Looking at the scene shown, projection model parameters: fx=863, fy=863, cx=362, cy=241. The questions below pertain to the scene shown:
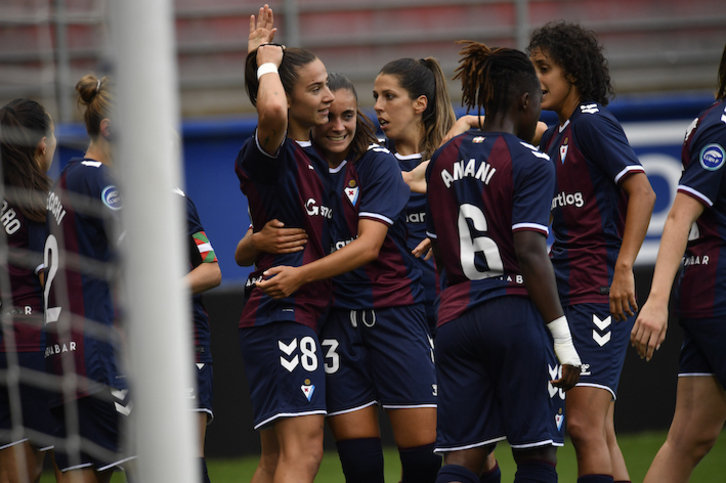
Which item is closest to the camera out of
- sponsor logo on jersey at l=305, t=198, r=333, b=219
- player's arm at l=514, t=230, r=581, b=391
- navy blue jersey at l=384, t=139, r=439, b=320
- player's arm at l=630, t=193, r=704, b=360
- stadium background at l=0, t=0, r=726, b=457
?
player's arm at l=514, t=230, r=581, b=391

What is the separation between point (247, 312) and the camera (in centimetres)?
351

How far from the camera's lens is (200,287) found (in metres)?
3.65

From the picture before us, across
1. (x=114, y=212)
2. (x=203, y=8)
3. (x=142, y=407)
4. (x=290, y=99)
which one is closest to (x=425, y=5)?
(x=203, y=8)

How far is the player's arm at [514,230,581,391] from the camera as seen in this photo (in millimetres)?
2893

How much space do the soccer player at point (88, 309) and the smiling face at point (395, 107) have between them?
152cm

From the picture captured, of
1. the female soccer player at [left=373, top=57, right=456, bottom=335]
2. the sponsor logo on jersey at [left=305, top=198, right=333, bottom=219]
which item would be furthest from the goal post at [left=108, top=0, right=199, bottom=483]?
the female soccer player at [left=373, top=57, right=456, bottom=335]

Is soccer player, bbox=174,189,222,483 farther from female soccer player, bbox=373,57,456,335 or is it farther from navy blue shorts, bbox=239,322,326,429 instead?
female soccer player, bbox=373,57,456,335

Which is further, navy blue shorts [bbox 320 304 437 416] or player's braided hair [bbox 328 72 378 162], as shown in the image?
player's braided hair [bbox 328 72 378 162]

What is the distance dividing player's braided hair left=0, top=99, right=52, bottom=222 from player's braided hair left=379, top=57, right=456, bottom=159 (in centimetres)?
168

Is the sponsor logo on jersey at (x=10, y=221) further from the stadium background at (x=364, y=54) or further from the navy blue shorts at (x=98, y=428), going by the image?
the stadium background at (x=364, y=54)

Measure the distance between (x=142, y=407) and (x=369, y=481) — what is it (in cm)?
206

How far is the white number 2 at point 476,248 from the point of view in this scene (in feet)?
9.96

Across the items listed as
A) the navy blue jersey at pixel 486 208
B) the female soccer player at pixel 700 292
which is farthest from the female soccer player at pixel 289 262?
the female soccer player at pixel 700 292

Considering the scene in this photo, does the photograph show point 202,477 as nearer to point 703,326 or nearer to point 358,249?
point 358,249
